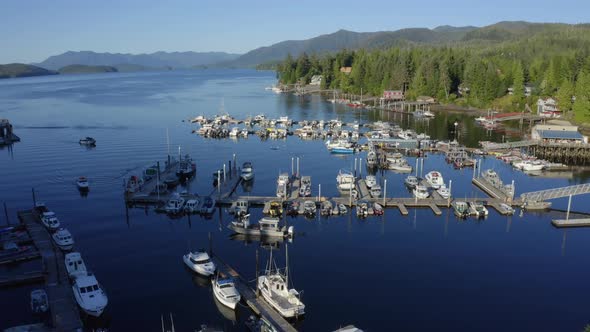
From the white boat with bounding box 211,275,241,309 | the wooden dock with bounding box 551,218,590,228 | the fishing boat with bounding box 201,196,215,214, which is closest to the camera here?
the white boat with bounding box 211,275,241,309

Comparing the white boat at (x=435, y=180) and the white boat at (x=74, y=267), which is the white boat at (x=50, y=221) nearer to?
the white boat at (x=74, y=267)

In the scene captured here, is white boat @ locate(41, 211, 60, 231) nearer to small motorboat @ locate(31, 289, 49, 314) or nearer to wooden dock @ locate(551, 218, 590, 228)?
small motorboat @ locate(31, 289, 49, 314)

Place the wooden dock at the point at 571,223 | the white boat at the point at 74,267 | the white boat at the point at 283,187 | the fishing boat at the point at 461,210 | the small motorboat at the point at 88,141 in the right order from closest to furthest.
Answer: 1. the white boat at the point at 74,267
2. the wooden dock at the point at 571,223
3. the fishing boat at the point at 461,210
4. the white boat at the point at 283,187
5. the small motorboat at the point at 88,141

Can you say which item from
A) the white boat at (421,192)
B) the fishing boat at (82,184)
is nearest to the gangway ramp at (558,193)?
the white boat at (421,192)

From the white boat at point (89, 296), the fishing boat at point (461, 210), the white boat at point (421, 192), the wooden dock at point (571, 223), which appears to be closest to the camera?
the white boat at point (89, 296)

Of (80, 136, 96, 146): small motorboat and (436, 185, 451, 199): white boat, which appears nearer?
(436, 185, 451, 199): white boat

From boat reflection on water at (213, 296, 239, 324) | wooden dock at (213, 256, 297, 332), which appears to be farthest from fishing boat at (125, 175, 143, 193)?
boat reflection on water at (213, 296, 239, 324)

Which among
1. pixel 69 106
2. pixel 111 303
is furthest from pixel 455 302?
pixel 69 106

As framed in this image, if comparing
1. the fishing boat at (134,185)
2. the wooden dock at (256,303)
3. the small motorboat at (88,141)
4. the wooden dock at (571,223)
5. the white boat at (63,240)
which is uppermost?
the small motorboat at (88,141)

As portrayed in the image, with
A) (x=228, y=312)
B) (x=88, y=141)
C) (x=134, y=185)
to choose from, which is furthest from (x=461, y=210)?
(x=88, y=141)
